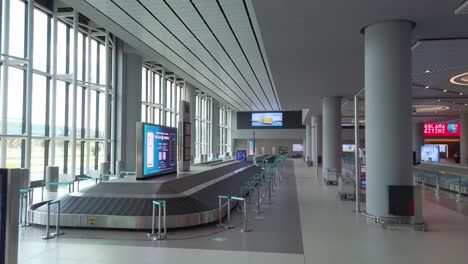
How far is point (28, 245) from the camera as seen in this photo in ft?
20.6

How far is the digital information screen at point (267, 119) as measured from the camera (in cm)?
4419

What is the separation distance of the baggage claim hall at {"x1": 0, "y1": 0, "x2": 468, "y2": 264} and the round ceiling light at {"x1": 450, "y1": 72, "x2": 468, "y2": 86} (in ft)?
0.62

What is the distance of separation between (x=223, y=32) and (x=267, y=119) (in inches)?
1240

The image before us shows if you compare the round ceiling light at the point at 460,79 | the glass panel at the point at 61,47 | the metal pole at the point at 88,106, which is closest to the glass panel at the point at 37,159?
the metal pole at the point at 88,106

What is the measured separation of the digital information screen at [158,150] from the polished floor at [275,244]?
2914 mm

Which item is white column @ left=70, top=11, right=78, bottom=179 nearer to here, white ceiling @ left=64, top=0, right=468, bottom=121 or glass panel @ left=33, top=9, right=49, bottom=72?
glass panel @ left=33, top=9, right=49, bottom=72

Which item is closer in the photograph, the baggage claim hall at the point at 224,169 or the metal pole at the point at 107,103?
the baggage claim hall at the point at 224,169

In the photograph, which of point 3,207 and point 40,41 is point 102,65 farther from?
point 3,207

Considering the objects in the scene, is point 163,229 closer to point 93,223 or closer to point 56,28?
point 93,223

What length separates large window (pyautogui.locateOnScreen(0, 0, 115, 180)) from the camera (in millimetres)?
13656

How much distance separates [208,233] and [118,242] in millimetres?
1824

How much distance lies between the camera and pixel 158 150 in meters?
11.0

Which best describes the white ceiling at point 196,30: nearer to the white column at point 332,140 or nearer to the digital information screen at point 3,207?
the white column at point 332,140

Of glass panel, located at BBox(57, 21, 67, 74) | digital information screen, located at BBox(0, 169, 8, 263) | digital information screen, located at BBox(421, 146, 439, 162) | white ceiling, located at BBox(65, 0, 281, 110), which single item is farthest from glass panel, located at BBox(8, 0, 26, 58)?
digital information screen, located at BBox(421, 146, 439, 162)
